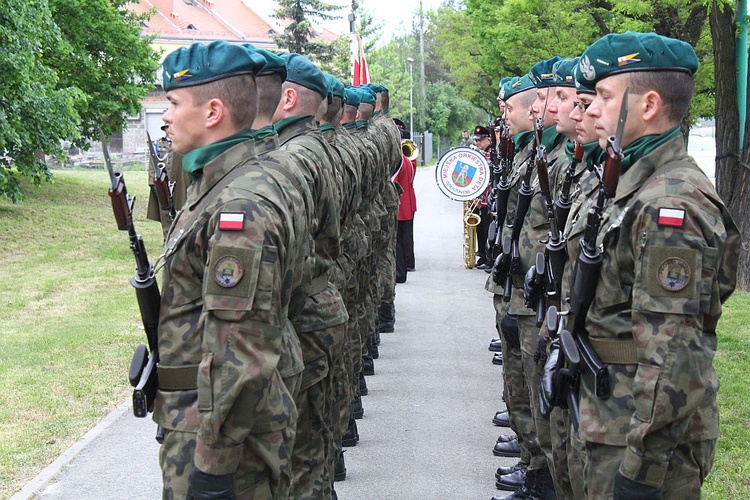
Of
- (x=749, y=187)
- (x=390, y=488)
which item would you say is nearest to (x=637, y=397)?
(x=390, y=488)

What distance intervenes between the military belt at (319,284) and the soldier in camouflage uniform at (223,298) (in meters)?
1.35

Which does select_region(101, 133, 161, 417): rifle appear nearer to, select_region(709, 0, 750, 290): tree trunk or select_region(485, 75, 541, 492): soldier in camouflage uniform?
select_region(485, 75, 541, 492): soldier in camouflage uniform

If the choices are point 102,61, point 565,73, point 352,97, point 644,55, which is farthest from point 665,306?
point 102,61

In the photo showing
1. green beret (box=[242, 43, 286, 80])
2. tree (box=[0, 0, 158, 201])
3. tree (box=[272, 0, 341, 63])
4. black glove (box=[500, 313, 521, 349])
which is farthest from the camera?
tree (box=[272, 0, 341, 63])

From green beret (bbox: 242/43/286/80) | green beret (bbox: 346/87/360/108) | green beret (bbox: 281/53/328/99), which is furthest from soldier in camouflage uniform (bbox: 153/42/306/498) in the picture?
green beret (bbox: 346/87/360/108)

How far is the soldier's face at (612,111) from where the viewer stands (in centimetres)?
339

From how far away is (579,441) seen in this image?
3.45 metres

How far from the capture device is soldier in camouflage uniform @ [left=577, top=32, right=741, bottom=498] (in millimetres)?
3020

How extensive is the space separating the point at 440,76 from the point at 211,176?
94848 millimetres

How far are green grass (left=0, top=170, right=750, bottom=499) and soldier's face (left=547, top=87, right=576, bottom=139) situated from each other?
2292mm

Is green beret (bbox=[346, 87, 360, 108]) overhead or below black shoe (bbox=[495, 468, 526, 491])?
overhead

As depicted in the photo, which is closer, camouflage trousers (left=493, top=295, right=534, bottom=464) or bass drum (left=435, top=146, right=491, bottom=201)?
camouflage trousers (left=493, top=295, right=534, bottom=464)

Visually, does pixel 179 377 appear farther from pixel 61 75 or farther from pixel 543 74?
pixel 61 75

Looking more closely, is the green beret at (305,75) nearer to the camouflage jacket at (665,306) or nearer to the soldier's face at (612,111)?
the soldier's face at (612,111)
